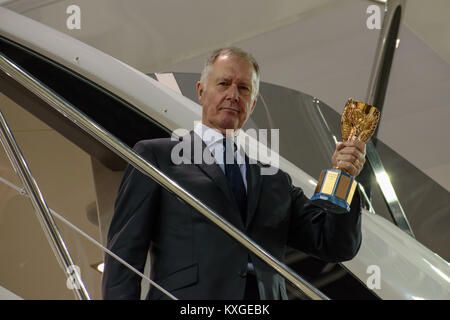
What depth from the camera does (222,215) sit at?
3.28ft

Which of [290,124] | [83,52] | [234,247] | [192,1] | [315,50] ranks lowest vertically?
[234,247]

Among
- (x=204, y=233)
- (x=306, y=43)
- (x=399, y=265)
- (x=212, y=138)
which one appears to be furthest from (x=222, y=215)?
(x=306, y=43)

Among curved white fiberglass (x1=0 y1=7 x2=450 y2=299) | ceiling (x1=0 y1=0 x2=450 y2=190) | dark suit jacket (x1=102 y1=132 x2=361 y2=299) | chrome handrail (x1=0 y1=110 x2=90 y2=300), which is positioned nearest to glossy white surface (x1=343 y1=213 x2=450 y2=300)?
curved white fiberglass (x1=0 y1=7 x2=450 y2=299)

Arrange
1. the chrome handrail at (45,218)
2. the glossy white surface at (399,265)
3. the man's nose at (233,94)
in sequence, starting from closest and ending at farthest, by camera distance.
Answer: the chrome handrail at (45,218)
the man's nose at (233,94)
the glossy white surface at (399,265)

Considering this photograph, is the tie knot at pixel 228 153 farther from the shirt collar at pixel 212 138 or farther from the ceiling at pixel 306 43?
the ceiling at pixel 306 43

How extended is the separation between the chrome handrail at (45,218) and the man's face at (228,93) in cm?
34

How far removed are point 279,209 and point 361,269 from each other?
1.57 ft

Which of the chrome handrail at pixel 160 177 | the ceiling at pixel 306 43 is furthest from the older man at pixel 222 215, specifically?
the ceiling at pixel 306 43

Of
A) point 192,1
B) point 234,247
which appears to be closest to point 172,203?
point 234,247

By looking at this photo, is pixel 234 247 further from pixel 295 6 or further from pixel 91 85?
pixel 295 6

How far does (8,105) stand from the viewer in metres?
1.67

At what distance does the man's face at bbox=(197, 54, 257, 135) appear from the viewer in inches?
41.6

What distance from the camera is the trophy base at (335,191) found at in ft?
3.05
